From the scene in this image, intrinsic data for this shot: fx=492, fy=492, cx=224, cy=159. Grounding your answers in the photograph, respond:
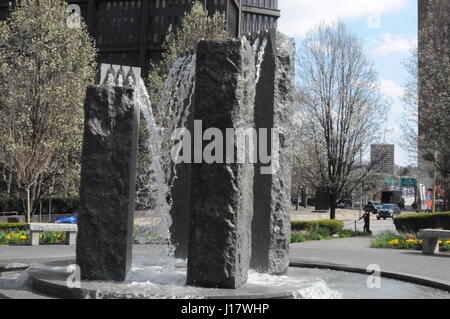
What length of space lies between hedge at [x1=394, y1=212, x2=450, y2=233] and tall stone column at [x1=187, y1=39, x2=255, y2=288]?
16.9 m

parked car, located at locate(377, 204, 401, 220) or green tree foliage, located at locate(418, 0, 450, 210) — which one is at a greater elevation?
green tree foliage, located at locate(418, 0, 450, 210)

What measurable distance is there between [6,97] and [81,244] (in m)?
18.6

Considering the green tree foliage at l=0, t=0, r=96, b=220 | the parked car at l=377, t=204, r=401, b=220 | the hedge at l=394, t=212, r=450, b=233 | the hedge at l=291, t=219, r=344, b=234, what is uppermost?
the green tree foliage at l=0, t=0, r=96, b=220

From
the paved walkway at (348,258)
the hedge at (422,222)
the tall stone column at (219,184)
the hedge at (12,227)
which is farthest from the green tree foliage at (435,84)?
the tall stone column at (219,184)

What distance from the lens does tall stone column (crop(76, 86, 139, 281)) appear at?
5.98m

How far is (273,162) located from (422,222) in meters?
15.9

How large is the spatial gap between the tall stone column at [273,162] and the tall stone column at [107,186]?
6.41 ft

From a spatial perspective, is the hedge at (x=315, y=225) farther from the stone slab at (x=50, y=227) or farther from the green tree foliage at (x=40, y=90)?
the green tree foliage at (x=40, y=90)

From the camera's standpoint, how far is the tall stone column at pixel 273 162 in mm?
7117

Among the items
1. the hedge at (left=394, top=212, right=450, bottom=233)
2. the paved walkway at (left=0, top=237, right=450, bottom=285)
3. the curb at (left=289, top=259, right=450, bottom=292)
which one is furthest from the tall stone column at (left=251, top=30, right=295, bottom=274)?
the hedge at (left=394, top=212, right=450, bottom=233)

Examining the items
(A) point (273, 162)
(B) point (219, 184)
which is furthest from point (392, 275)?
(B) point (219, 184)

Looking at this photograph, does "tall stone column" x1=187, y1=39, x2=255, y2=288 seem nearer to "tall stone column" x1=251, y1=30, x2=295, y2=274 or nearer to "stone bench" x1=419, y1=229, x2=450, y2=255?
"tall stone column" x1=251, y1=30, x2=295, y2=274
